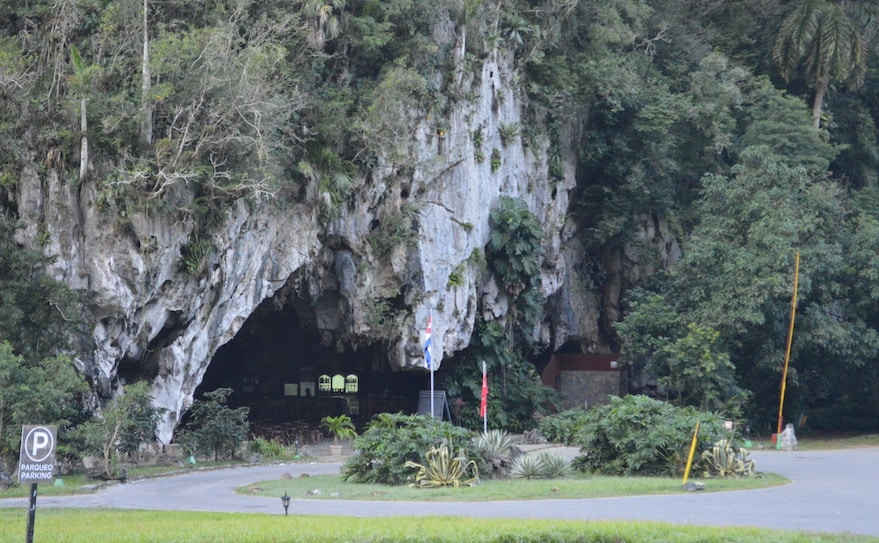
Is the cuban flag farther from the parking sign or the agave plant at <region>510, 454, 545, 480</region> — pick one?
the parking sign

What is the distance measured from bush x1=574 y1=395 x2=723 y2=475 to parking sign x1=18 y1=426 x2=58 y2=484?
42.5ft

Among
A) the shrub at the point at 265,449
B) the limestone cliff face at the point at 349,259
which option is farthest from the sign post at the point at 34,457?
the shrub at the point at 265,449

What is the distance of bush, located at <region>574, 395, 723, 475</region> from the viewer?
71.2 ft

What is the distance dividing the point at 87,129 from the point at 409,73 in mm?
10173

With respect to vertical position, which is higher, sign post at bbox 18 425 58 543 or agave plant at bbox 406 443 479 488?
sign post at bbox 18 425 58 543

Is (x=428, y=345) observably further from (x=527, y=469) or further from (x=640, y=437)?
(x=640, y=437)

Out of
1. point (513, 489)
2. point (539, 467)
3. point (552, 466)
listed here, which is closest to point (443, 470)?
point (513, 489)

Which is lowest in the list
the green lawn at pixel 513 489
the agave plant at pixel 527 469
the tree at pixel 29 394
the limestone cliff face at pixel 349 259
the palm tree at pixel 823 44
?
the green lawn at pixel 513 489

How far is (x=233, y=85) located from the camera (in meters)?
26.1

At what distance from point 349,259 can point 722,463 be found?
14.5m

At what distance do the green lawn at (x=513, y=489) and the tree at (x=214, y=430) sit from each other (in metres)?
5.54

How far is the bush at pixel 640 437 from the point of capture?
2169 centimetres

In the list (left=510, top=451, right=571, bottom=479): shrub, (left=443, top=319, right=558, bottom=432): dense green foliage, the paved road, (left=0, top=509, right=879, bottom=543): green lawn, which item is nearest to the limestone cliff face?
(left=443, top=319, right=558, bottom=432): dense green foliage

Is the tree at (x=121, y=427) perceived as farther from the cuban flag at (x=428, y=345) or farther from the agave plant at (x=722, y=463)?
the agave plant at (x=722, y=463)
